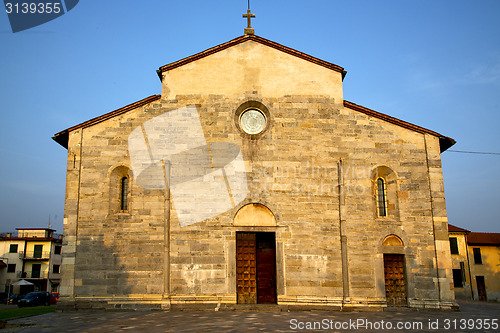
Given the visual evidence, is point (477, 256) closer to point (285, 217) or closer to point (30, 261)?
point (285, 217)

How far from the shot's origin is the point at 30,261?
47.6 meters

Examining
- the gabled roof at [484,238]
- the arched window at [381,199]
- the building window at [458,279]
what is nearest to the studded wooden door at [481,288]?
the building window at [458,279]

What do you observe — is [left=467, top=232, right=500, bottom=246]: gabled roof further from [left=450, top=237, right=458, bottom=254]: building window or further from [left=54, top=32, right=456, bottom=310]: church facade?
[left=54, top=32, right=456, bottom=310]: church facade

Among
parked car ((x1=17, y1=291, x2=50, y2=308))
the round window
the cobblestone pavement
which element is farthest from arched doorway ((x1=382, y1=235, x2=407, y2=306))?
parked car ((x1=17, y1=291, x2=50, y2=308))

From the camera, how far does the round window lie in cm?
1648

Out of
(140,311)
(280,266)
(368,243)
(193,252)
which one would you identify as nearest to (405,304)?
(368,243)

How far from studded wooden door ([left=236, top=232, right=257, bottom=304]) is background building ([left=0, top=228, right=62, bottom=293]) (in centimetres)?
3924

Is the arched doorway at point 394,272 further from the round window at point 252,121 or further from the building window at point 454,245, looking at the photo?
the building window at point 454,245

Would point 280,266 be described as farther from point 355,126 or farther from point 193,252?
point 355,126

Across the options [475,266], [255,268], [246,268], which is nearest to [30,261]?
[246,268]

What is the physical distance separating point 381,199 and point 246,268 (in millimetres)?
5721

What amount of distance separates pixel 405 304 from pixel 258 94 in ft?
30.6

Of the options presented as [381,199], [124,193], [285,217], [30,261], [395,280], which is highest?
[124,193]

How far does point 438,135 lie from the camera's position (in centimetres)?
1648
